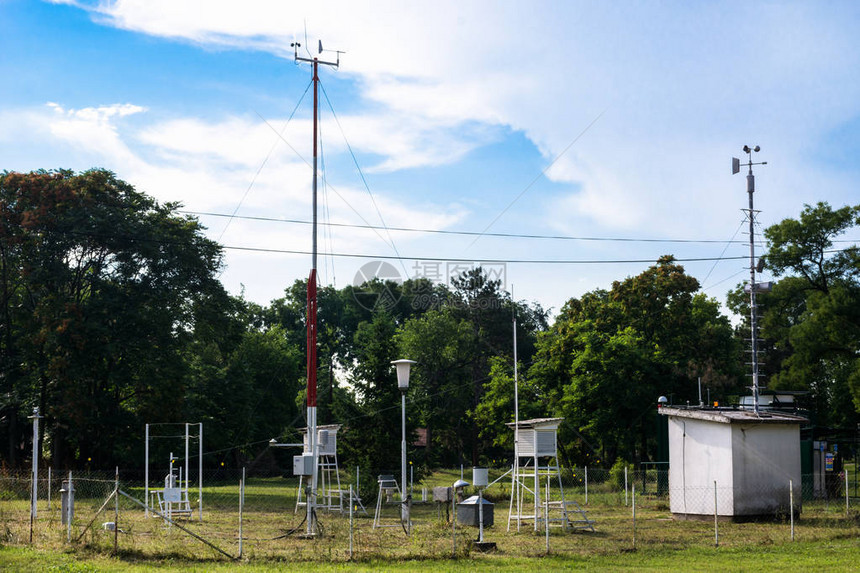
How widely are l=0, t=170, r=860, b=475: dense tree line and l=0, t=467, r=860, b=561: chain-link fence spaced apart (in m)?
4.93

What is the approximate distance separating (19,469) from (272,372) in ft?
96.8

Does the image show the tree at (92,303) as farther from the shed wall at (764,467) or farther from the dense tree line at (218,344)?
the shed wall at (764,467)

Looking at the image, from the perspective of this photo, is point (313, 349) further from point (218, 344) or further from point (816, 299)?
point (816, 299)

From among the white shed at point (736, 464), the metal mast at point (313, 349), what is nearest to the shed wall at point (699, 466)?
the white shed at point (736, 464)

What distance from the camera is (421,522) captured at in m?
25.4

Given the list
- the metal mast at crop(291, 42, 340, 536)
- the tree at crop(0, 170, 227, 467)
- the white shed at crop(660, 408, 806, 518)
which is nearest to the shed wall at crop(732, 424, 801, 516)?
the white shed at crop(660, 408, 806, 518)

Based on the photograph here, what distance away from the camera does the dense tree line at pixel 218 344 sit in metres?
38.9

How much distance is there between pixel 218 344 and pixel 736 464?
2982 centimetres

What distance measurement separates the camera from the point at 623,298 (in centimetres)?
5075

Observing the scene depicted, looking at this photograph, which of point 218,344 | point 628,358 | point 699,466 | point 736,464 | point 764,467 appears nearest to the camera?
point 736,464

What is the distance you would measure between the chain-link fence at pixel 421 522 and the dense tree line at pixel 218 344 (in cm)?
493

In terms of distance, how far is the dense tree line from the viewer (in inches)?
1533

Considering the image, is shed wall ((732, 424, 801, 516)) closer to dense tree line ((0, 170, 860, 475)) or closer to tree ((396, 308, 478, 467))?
dense tree line ((0, 170, 860, 475))

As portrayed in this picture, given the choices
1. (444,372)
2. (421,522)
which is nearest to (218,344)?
(421,522)
